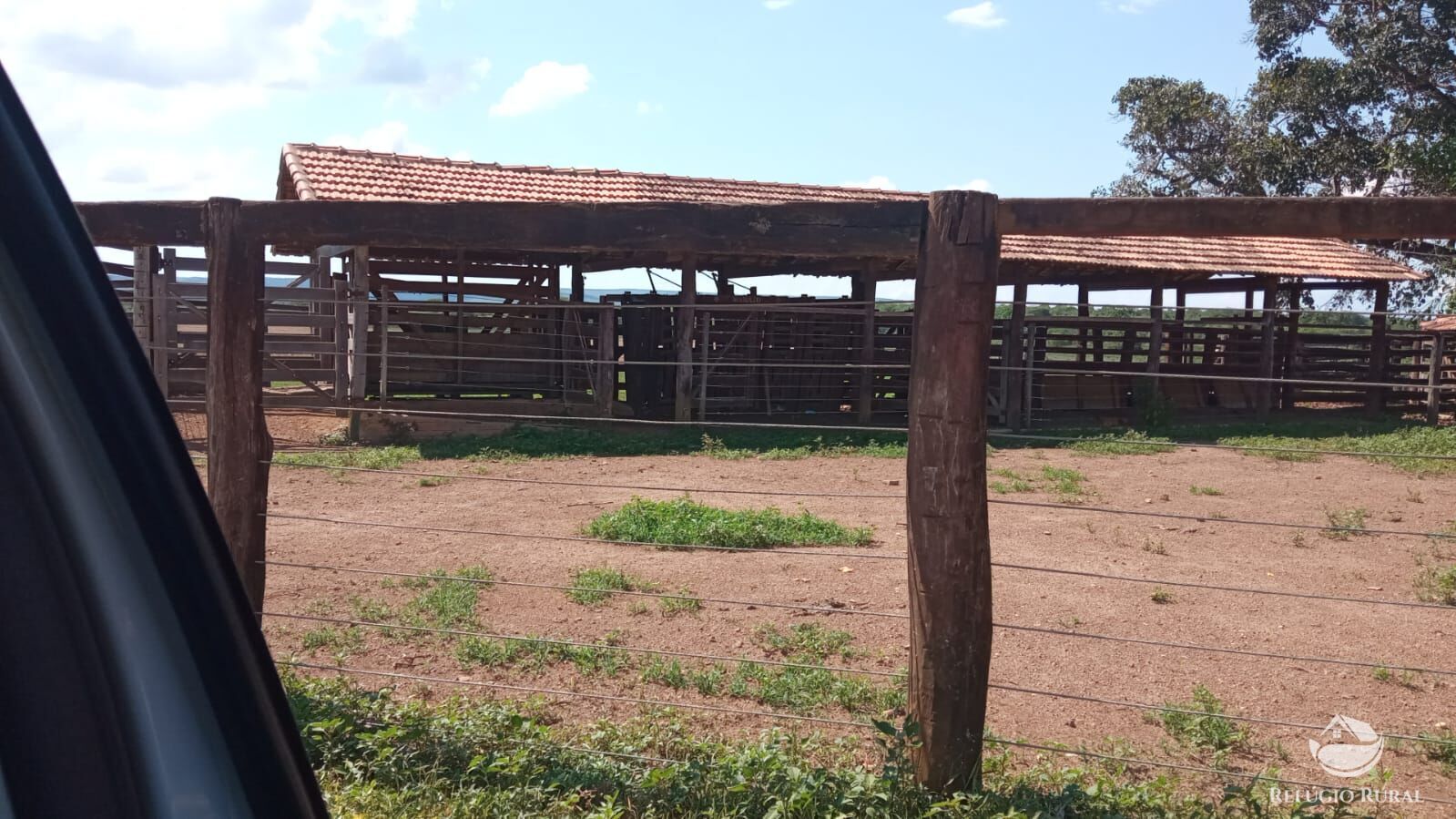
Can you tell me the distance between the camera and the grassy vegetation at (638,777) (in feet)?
9.24

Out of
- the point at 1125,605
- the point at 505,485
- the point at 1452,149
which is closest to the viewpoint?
the point at 1125,605

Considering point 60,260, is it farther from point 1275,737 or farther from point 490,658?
point 1275,737

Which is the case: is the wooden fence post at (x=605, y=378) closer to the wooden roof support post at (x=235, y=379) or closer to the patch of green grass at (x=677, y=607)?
the patch of green grass at (x=677, y=607)

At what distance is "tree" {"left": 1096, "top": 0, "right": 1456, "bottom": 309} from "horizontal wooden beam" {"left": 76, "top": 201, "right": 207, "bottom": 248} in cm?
1810

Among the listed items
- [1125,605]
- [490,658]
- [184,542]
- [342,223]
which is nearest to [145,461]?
[184,542]

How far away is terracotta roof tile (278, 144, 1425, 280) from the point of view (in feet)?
44.4

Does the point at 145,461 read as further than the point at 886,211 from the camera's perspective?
No

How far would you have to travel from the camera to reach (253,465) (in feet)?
11.0

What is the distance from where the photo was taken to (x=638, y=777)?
10.1 feet

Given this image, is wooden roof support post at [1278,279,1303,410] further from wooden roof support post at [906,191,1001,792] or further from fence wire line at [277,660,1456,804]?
wooden roof support post at [906,191,1001,792]

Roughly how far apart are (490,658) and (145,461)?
148 inches

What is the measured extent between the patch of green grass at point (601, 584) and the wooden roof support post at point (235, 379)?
7.88ft

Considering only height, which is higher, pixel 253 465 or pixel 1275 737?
pixel 253 465

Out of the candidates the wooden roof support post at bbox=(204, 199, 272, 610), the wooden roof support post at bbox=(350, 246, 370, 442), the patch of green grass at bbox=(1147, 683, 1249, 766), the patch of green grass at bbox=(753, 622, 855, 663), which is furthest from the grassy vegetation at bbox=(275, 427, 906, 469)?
the patch of green grass at bbox=(1147, 683, 1249, 766)
